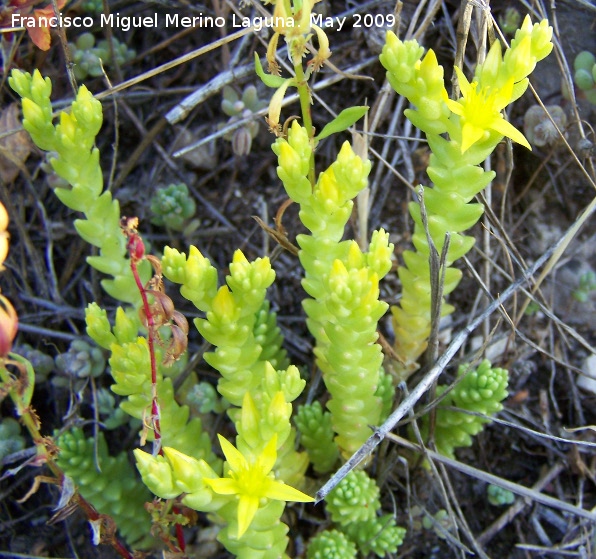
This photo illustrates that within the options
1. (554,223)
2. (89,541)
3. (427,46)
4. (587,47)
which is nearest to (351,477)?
(89,541)

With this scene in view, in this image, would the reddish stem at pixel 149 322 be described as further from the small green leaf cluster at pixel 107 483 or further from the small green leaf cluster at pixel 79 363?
the small green leaf cluster at pixel 79 363

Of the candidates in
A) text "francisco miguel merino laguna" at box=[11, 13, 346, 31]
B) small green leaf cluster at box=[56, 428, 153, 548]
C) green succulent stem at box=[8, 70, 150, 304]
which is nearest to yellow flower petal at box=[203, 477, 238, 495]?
small green leaf cluster at box=[56, 428, 153, 548]

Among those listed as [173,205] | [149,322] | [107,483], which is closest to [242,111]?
[173,205]

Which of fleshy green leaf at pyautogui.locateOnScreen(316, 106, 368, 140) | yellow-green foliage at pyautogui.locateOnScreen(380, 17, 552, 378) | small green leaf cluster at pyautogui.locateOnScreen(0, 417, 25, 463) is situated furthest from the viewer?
small green leaf cluster at pyautogui.locateOnScreen(0, 417, 25, 463)

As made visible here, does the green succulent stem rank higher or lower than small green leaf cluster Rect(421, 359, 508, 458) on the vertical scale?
higher

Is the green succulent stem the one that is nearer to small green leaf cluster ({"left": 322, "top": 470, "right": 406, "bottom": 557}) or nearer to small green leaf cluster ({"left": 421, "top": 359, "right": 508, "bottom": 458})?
small green leaf cluster ({"left": 322, "top": 470, "right": 406, "bottom": 557})
